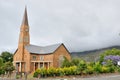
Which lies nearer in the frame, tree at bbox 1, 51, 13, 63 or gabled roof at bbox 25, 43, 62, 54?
gabled roof at bbox 25, 43, 62, 54

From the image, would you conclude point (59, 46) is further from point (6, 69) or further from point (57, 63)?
point (6, 69)

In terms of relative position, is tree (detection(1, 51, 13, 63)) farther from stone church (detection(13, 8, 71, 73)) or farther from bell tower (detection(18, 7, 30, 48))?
bell tower (detection(18, 7, 30, 48))

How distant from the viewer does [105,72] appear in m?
38.4

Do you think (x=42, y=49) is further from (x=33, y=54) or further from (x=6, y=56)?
(x=6, y=56)

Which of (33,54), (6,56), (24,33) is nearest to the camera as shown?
(33,54)

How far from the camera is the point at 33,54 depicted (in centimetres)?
6856

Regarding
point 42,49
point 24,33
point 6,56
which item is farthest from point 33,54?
point 6,56

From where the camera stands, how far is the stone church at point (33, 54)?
67.6 metres

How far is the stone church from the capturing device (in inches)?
2662

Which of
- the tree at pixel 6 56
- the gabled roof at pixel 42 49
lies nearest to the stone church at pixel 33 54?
the gabled roof at pixel 42 49

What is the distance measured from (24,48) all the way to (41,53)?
19.2ft

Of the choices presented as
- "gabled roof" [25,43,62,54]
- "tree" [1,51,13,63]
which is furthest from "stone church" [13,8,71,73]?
"tree" [1,51,13,63]

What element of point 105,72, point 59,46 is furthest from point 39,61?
point 105,72

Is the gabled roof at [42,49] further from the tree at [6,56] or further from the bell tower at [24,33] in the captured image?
the tree at [6,56]
